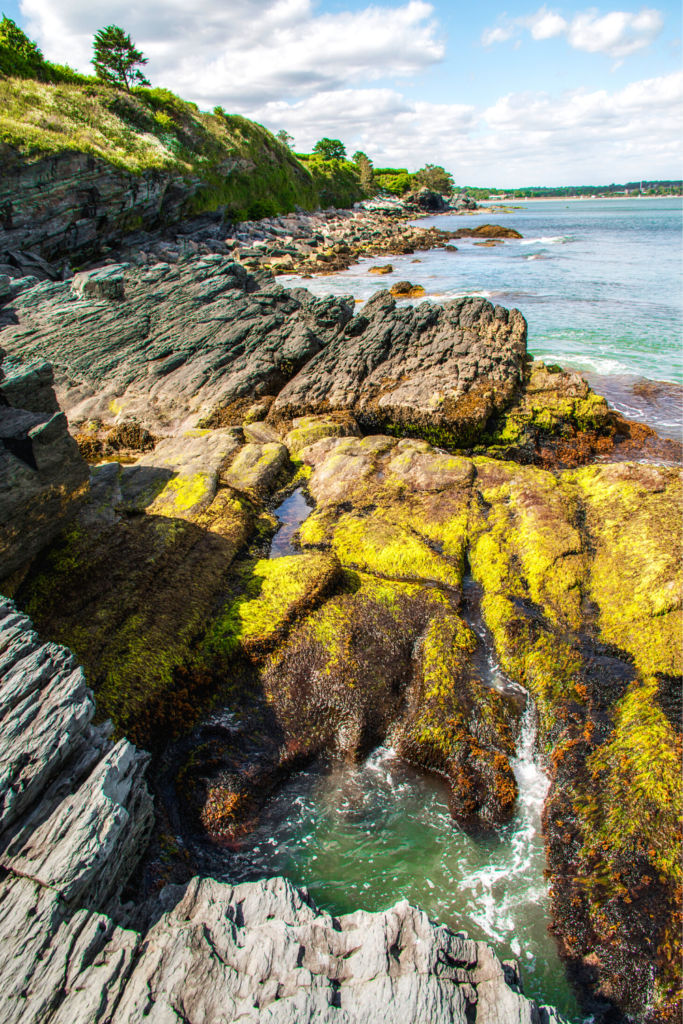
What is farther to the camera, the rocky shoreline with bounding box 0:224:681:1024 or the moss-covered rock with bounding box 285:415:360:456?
the moss-covered rock with bounding box 285:415:360:456

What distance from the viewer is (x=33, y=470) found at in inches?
448

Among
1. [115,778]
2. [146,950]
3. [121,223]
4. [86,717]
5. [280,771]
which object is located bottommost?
[280,771]

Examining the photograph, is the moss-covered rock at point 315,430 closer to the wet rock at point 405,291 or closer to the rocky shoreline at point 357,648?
the rocky shoreline at point 357,648

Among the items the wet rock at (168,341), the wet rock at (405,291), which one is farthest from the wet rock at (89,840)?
the wet rock at (405,291)

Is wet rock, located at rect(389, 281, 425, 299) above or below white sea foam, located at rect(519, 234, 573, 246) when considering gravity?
below

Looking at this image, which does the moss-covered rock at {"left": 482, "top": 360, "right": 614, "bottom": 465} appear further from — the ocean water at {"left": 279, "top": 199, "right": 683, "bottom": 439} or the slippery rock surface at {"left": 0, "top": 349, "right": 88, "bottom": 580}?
the slippery rock surface at {"left": 0, "top": 349, "right": 88, "bottom": 580}

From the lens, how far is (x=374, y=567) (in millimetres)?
12984

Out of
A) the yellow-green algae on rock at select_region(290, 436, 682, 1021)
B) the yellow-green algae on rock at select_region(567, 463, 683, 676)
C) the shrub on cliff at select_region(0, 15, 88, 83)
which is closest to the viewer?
the yellow-green algae on rock at select_region(290, 436, 682, 1021)

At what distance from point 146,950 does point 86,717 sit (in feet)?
9.36

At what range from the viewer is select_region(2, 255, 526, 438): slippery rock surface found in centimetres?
2242

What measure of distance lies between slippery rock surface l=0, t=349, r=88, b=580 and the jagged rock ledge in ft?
14.0

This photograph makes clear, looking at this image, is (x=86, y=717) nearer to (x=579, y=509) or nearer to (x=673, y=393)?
(x=579, y=509)

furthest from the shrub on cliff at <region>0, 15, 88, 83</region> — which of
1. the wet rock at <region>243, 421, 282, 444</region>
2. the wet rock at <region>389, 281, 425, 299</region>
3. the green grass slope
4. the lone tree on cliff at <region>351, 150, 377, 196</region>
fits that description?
the lone tree on cliff at <region>351, 150, 377, 196</region>

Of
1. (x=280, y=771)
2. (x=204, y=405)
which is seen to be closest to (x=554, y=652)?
(x=280, y=771)
